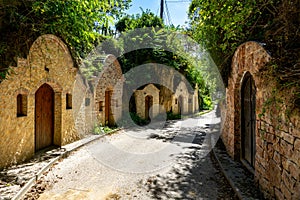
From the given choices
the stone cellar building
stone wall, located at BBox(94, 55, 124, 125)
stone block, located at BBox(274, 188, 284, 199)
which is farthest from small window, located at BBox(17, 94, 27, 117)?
stone block, located at BBox(274, 188, 284, 199)

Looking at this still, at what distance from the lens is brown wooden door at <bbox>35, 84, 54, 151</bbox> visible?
23.3 feet

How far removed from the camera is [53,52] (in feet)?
23.8

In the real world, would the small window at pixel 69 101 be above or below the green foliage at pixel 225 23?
below

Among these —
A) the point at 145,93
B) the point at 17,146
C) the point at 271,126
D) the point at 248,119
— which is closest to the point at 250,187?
the point at 271,126

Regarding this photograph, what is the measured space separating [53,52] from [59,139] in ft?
10.2

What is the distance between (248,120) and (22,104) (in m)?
6.30

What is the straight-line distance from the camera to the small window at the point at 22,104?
610cm

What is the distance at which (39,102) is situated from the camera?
7.20 metres

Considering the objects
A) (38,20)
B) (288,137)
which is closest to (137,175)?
(288,137)

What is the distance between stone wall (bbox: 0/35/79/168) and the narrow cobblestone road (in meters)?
1.05

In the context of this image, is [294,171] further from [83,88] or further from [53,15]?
[83,88]

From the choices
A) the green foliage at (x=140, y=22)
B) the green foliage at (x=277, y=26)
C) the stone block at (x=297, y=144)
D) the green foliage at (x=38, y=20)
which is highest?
the green foliage at (x=140, y=22)

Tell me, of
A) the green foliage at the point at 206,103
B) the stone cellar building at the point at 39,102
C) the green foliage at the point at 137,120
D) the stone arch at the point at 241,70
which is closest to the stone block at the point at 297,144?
the stone arch at the point at 241,70

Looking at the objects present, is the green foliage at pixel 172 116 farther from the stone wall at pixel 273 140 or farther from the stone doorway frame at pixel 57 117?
the stone wall at pixel 273 140
